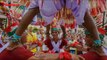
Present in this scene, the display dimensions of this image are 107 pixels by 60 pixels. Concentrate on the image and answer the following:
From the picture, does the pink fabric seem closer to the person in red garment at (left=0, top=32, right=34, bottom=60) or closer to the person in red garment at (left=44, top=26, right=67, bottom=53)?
the person in red garment at (left=0, top=32, right=34, bottom=60)

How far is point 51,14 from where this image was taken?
6.44ft

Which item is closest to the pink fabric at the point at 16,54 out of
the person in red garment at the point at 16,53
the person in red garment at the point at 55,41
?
the person in red garment at the point at 16,53

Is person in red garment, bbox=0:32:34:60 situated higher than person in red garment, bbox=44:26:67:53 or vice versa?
person in red garment, bbox=0:32:34:60

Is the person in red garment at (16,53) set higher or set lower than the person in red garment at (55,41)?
higher

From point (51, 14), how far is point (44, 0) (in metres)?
0.11

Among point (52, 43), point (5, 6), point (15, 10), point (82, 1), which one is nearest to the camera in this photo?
point (82, 1)

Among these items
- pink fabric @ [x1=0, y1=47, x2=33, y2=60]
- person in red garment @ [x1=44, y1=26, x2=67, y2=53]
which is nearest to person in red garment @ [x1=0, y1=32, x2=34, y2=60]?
pink fabric @ [x1=0, y1=47, x2=33, y2=60]

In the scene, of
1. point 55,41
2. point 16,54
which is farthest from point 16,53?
point 55,41

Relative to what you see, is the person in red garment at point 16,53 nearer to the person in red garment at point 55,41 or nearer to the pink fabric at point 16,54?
the pink fabric at point 16,54

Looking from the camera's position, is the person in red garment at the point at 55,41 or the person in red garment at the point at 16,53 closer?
the person in red garment at the point at 16,53

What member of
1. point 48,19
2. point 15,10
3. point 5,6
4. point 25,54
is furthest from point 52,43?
point 25,54

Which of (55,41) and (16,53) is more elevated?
(16,53)

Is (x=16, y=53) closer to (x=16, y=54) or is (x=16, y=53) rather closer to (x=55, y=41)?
(x=16, y=54)

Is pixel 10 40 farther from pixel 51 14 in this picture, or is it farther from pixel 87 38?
pixel 87 38
